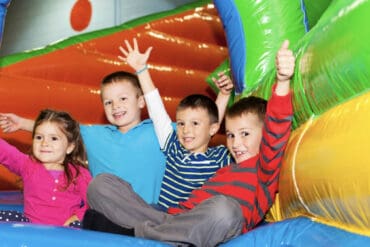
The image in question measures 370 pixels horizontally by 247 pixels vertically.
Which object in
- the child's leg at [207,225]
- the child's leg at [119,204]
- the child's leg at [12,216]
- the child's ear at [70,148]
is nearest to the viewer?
the child's leg at [207,225]

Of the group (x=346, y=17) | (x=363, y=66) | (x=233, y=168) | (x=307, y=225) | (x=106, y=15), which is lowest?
(x=307, y=225)

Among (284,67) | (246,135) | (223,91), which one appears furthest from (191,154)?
(284,67)

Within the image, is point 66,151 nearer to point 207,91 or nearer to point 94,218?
A: point 94,218

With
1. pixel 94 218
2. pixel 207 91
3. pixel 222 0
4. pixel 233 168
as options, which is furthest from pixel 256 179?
pixel 207 91

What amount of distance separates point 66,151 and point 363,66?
38.0 inches

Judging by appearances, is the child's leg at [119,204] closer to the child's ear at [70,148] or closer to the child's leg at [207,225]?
the child's leg at [207,225]

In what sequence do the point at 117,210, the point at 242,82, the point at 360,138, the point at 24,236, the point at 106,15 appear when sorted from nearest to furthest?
1. the point at 360,138
2. the point at 24,236
3. the point at 117,210
4. the point at 242,82
5. the point at 106,15

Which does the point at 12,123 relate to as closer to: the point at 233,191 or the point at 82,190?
the point at 82,190

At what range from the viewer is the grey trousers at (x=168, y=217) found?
135cm

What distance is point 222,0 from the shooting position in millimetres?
2092

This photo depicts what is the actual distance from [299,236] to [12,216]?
0.83 m

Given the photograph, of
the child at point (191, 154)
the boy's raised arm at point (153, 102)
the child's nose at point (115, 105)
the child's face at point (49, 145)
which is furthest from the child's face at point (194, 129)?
the child's face at point (49, 145)

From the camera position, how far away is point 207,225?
134cm

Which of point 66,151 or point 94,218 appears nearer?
point 94,218
